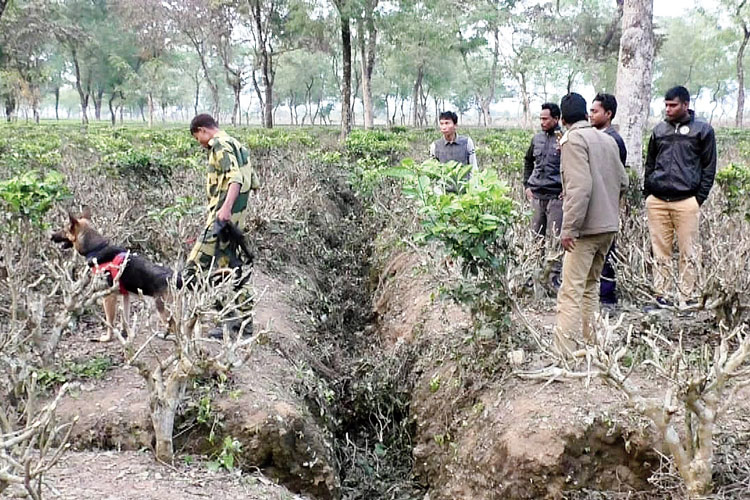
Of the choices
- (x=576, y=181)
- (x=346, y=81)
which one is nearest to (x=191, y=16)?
(x=346, y=81)

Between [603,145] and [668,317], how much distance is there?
73.8 inches

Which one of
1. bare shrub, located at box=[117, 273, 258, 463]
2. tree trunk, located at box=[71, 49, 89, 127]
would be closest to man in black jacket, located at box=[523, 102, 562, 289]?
bare shrub, located at box=[117, 273, 258, 463]

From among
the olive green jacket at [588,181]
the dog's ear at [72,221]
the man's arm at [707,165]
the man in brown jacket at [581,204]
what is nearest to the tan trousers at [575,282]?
the man in brown jacket at [581,204]

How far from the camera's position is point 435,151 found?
21.9 feet

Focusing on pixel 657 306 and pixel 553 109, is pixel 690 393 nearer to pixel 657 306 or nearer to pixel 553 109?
pixel 657 306

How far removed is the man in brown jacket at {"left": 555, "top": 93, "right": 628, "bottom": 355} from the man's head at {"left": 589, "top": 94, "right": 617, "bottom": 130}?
2.19 feet

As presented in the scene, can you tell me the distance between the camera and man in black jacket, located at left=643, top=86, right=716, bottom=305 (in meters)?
4.81

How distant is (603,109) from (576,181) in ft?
3.83

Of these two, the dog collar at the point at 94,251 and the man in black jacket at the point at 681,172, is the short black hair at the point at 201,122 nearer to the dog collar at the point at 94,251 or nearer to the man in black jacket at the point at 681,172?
the dog collar at the point at 94,251

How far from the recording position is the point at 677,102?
4773 millimetres

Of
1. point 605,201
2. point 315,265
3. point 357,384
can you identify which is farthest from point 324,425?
point 315,265

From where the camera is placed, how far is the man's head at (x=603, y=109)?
15.5 feet

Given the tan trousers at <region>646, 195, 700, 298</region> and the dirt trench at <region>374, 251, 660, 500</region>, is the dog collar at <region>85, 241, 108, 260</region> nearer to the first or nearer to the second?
the dirt trench at <region>374, 251, 660, 500</region>

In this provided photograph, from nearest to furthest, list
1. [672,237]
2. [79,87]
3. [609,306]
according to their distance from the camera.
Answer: [672,237] → [609,306] → [79,87]
